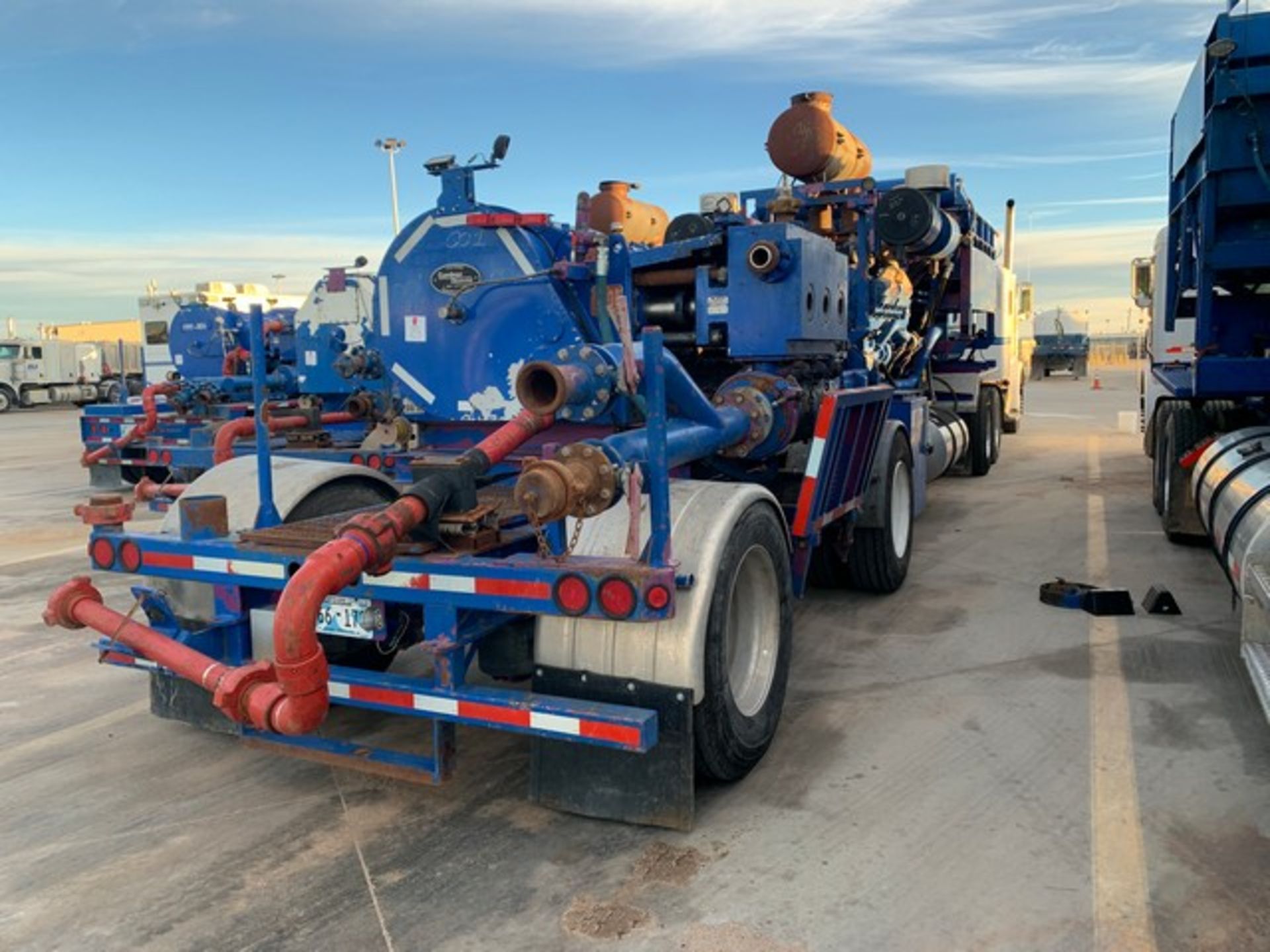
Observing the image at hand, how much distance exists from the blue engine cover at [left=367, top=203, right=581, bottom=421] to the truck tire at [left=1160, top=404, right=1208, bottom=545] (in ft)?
18.3

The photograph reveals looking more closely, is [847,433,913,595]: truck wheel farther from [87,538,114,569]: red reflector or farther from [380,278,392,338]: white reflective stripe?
[87,538,114,569]: red reflector

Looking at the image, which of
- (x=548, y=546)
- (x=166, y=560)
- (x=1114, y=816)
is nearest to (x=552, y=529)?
(x=548, y=546)

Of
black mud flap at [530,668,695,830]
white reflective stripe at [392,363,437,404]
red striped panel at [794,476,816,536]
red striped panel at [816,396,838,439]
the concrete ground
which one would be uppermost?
white reflective stripe at [392,363,437,404]

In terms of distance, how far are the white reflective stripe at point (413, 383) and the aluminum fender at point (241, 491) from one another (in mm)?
1039

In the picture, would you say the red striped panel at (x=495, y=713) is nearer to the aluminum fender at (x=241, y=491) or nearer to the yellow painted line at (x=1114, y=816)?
the aluminum fender at (x=241, y=491)

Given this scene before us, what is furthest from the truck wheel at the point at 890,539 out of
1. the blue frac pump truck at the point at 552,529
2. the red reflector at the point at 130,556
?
the red reflector at the point at 130,556

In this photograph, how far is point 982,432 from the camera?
43.9 ft

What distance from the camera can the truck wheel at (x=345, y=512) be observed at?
4.55 metres

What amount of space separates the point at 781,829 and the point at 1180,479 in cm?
639

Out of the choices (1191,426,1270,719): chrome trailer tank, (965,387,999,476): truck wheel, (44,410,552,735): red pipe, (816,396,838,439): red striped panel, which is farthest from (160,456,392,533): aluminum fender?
(965,387,999,476): truck wheel

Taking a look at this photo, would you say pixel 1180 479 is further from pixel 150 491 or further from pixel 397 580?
pixel 150 491

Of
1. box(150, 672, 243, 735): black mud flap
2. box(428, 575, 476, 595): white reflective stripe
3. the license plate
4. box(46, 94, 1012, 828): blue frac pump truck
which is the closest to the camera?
box(46, 94, 1012, 828): blue frac pump truck

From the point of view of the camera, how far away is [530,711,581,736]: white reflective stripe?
3.42m

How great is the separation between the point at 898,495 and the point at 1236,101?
3296 millimetres
